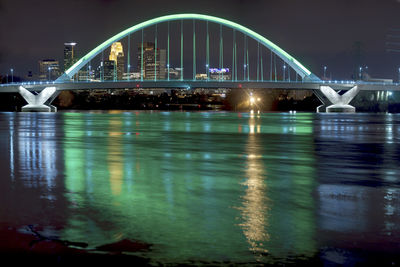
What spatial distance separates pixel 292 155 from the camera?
17.7 metres

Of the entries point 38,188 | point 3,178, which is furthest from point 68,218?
point 3,178

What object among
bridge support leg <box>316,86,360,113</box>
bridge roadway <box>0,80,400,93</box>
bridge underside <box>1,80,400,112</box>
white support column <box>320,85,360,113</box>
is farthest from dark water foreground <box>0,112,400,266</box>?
white support column <box>320,85,360,113</box>

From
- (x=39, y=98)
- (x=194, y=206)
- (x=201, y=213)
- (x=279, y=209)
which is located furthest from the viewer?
(x=39, y=98)

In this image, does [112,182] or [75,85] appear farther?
[75,85]

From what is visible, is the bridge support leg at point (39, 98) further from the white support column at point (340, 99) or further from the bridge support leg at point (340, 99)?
the white support column at point (340, 99)

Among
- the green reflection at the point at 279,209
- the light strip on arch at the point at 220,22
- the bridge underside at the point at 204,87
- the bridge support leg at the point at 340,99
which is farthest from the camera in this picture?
the bridge support leg at the point at 340,99

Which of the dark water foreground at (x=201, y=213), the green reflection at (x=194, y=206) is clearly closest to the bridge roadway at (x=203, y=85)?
the green reflection at (x=194, y=206)

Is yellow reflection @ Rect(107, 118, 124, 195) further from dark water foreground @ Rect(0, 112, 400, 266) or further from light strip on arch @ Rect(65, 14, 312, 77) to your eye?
light strip on arch @ Rect(65, 14, 312, 77)

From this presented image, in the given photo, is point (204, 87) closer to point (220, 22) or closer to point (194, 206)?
point (220, 22)

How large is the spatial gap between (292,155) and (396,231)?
11.1 metres

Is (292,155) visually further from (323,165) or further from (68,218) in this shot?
(68,218)

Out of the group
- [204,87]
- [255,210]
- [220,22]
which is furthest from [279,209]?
[220,22]

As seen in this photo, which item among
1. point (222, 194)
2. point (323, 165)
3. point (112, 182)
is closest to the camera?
point (222, 194)

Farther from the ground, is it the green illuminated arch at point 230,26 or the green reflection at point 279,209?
the green illuminated arch at point 230,26
